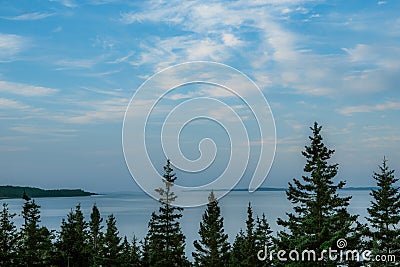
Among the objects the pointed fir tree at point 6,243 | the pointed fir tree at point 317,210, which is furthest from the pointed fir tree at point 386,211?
the pointed fir tree at point 6,243

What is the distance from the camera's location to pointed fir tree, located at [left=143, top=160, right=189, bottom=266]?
3778 centimetres

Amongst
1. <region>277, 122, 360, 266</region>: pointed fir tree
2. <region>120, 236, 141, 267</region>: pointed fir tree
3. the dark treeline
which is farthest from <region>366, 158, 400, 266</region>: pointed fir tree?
<region>120, 236, 141, 267</region>: pointed fir tree

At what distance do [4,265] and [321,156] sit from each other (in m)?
20.0

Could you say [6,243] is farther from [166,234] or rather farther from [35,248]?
[166,234]

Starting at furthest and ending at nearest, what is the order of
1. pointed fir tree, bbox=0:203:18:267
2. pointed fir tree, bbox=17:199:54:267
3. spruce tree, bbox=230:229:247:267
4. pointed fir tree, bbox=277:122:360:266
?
spruce tree, bbox=230:229:247:267
pointed fir tree, bbox=17:199:54:267
pointed fir tree, bbox=0:203:18:267
pointed fir tree, bbox=277:122:360:266

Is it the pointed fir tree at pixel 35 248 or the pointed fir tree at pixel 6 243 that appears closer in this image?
the pointed fir tree at pixel 6 243

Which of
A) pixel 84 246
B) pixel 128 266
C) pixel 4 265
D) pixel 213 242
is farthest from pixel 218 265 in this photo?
pixel 4 265

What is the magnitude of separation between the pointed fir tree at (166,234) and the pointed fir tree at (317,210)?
1344cm

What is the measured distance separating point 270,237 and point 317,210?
11665 millimetres

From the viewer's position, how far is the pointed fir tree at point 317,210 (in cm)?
2433

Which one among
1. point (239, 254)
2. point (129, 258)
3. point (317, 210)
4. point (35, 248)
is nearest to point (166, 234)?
point (129, 258)

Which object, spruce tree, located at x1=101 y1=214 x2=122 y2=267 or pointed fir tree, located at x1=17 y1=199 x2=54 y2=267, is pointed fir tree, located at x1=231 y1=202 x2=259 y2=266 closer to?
spruce tree, located at x1=101 y1=214 x2=122 y2=267

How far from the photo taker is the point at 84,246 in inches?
1725

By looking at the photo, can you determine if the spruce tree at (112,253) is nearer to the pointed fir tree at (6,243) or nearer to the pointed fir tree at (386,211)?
the pointed fir tree at (6,243)
